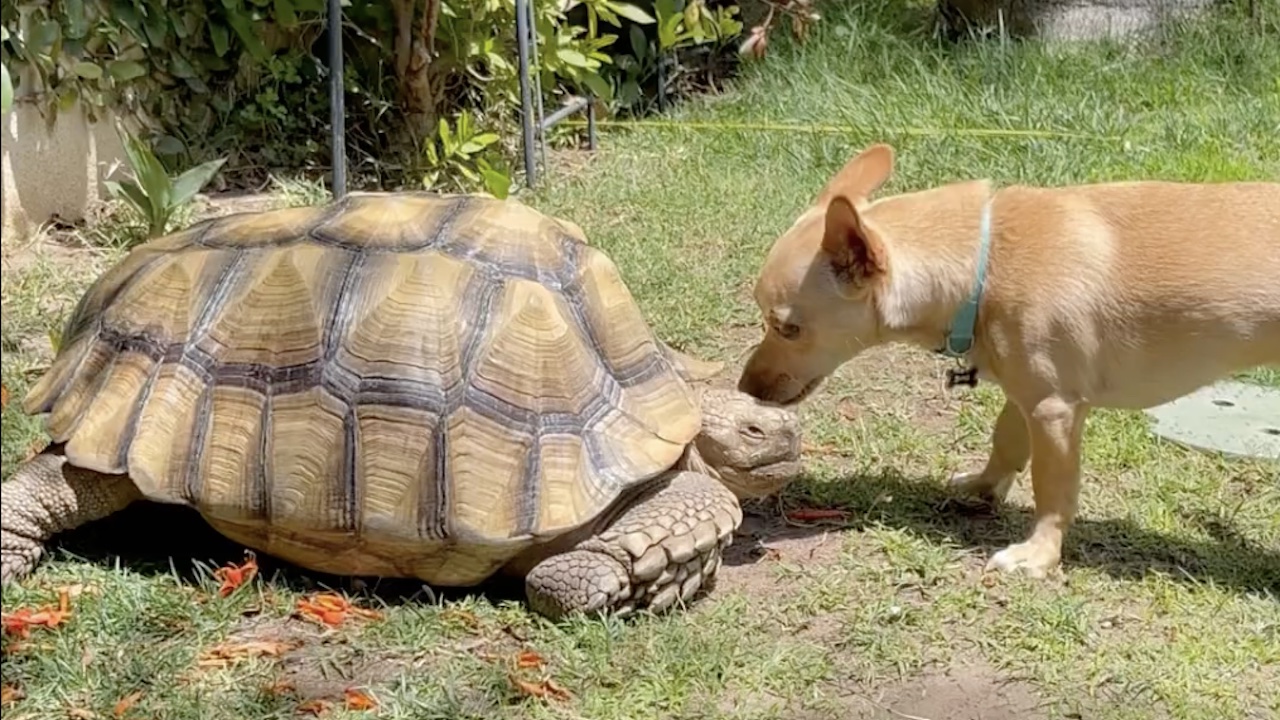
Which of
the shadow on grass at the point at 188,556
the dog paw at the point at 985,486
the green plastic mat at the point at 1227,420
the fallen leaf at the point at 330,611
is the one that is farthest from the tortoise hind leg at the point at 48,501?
the green plastic mat at the point at 1227,420

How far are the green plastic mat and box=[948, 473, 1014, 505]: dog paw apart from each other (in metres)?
0.68

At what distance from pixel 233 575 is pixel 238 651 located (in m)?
0.30

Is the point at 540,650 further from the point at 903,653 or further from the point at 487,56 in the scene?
the point at 487,56

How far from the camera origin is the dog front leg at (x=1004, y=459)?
4586 mm

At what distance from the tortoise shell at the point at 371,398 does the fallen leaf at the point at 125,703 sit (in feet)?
1.75

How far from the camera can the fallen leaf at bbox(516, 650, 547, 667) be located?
3621mm

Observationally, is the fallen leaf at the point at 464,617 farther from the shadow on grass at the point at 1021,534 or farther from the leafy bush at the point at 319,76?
the leafy bush at the point at 319,76

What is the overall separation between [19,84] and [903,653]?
4.10 m

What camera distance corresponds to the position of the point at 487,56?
25.1ft

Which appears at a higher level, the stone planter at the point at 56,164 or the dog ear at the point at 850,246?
the dog ear at the point at 850,246

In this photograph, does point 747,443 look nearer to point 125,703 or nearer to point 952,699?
point 952,699

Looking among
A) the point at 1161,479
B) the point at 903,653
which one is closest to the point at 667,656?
the point at 903,653

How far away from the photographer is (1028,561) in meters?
4.20

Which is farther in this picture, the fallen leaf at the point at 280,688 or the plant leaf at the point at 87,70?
the plant leaf at the point at 87,70
